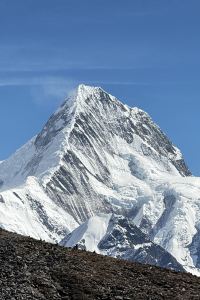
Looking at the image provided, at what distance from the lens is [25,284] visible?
45625 mm

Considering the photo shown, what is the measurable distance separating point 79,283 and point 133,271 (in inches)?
186

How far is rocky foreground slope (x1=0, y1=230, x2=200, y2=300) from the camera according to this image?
4584 centimetres

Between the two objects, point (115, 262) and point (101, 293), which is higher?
point (115, 262)

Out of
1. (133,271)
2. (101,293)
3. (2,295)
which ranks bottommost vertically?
(2,295)

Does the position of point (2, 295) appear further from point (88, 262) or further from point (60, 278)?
point (88, 262)

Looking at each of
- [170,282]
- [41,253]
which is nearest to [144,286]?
[170,282]

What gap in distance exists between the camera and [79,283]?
155ft

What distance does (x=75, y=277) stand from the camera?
47.9 meters

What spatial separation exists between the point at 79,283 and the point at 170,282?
18.4 ft

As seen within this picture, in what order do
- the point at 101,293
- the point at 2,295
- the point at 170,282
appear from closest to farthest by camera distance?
the point at 2,295 < the point at 101,293 < the point at 170,282

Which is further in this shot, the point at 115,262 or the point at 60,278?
the point at 115,262

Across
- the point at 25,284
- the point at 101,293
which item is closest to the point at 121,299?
the point at 101,293

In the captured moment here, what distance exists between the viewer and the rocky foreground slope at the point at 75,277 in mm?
45844

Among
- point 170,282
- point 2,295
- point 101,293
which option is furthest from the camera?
point 170,282
